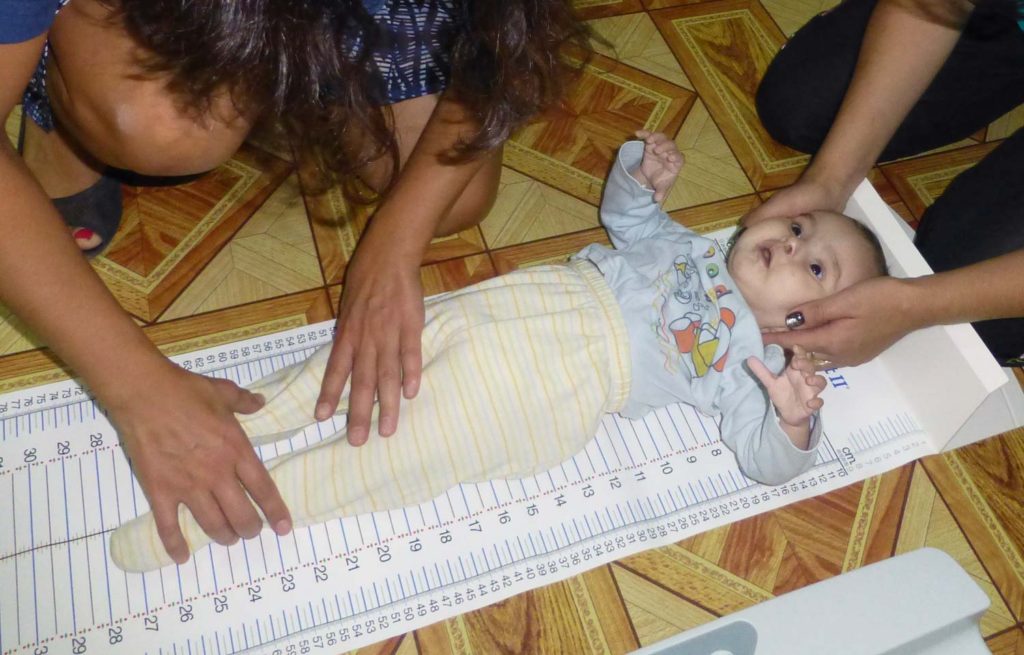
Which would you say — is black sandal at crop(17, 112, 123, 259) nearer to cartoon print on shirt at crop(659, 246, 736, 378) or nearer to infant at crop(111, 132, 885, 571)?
infant at crop(111, 132, 885, 571)

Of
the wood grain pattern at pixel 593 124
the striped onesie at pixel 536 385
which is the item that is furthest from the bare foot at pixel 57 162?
the wood grain pattern at pixel 593 124

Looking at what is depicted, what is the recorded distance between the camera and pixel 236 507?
67 cm

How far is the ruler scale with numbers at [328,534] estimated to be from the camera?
69 centimetres

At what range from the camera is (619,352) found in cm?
76

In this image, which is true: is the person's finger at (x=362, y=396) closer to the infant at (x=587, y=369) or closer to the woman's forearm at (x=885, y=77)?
the infant at (x=587, y=369)

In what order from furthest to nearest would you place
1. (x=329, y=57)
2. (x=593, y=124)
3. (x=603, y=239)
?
(x=593, y=124), (x=603, y=239), (x=329, y=57)

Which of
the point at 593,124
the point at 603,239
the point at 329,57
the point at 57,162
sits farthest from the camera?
the point at 593,124

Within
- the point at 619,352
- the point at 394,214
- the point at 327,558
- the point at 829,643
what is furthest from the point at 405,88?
the point at 829,643

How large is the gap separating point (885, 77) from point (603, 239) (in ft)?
1.18

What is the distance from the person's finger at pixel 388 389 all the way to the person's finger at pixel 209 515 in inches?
5.9

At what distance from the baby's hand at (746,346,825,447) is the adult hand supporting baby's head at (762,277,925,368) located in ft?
0.23

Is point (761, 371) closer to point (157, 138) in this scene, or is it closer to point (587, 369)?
point (587, 369)

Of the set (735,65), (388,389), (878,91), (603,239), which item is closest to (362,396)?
(388,389)

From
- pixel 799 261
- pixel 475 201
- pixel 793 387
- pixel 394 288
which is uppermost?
pixel 475 201
